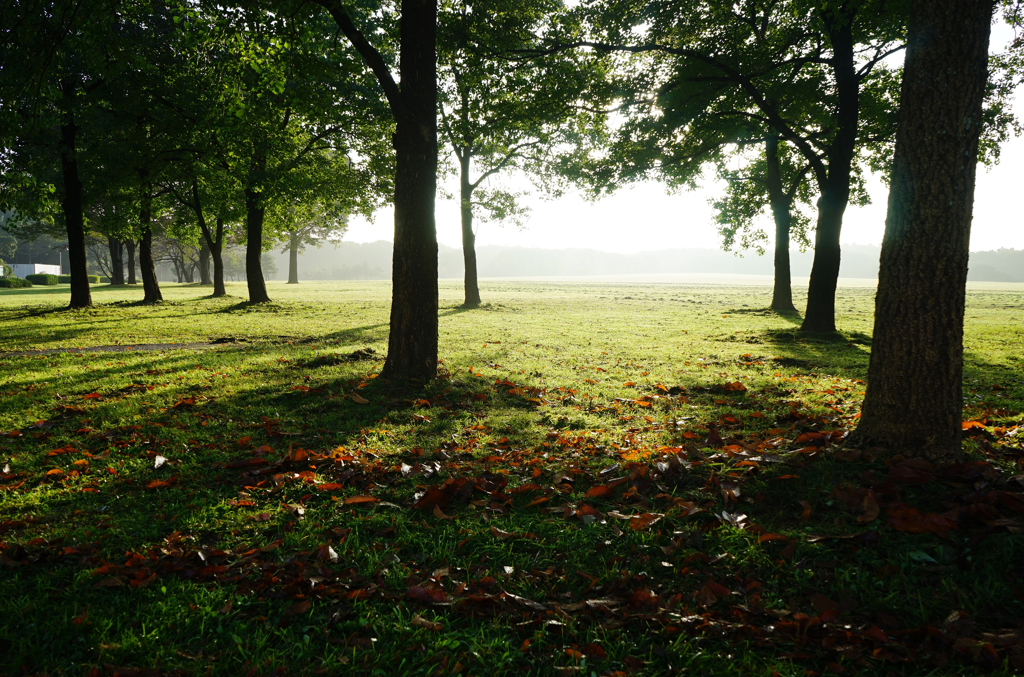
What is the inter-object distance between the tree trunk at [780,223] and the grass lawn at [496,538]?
16990 millimetres

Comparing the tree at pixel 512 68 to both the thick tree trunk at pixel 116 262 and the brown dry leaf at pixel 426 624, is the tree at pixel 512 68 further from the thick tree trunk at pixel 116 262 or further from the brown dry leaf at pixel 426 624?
the thick tree trunk at pixel 116 262

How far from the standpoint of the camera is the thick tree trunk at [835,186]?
12531mm

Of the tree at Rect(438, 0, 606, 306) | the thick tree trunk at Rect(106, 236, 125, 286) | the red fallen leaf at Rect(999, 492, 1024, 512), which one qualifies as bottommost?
the red fallen leaf at Rect(999, 492, 1024, 512)

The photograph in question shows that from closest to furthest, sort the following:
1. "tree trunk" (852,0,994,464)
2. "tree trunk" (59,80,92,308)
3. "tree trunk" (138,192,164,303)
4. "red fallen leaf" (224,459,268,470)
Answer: "tree trunk" (852,0,994,464) < "red fallen leaf" (224,459,268,470) < "tree trunk" (59,80,92,308) < "tree trunk" (138,192,164,303)

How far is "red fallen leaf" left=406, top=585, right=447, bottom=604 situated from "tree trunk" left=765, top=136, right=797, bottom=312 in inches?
888

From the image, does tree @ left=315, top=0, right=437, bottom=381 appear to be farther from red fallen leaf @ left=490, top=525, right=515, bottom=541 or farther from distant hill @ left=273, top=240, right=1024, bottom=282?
distant hill @ left=273, top=240, right=1024, bottom=282

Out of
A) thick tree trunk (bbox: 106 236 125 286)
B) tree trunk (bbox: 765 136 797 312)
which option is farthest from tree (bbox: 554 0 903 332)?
thick tree trunk (bbox: 106 236 125 286)

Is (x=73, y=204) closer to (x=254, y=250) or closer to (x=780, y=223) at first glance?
(x=254, y=250)

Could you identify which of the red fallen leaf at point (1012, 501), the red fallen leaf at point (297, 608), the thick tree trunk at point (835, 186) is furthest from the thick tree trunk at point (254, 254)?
the red fallen leaf at point (1012, 501)

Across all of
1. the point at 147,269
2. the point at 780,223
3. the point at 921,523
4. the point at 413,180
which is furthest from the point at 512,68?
the point at 147,269

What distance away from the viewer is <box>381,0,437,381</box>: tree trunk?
7.34 m

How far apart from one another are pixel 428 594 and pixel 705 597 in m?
1.56

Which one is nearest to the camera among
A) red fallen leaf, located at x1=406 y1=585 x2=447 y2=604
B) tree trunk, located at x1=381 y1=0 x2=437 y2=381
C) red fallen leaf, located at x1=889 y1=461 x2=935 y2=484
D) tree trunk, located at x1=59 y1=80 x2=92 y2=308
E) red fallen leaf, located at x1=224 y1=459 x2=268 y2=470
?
red fallen leaf, located at x1=406 y1=585 x2=447 y2=604

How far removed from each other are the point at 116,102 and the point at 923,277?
23.2 meters
